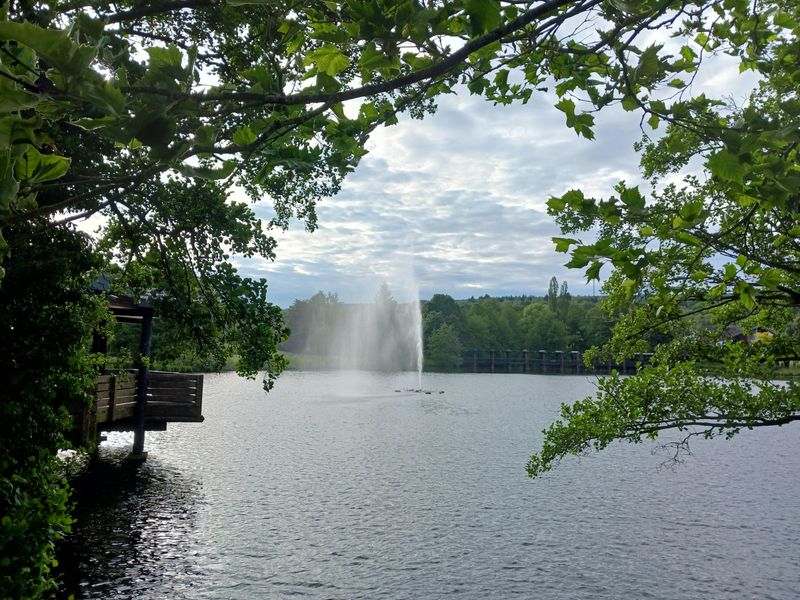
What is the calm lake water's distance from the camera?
39.0ft

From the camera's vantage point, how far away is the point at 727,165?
2.00 meters

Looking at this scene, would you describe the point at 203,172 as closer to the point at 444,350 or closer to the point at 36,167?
the point at 36,167

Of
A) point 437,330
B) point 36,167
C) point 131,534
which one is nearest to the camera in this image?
point 36,167

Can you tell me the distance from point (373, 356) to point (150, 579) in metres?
94.2

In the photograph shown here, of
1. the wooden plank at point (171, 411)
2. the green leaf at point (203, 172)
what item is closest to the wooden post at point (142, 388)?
the wooden plank at point (171, 411)

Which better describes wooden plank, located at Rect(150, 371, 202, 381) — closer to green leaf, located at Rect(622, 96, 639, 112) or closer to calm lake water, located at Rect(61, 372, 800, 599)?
calm lake water, located at Rect(61, 372, 800, 599)

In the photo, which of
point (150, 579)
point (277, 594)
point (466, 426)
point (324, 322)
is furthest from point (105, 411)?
point (324, 322)

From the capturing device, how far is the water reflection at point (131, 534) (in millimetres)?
11125

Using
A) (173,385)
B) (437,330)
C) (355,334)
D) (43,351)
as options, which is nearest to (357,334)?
(355,334)

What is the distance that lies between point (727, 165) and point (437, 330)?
11038 centimetres

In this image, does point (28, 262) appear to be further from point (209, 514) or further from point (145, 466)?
point (145, 466)

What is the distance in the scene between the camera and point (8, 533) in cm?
559

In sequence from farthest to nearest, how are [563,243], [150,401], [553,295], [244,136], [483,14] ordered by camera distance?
[553,295] < [150,401] < [563,243] < [244,136] < [483,14]

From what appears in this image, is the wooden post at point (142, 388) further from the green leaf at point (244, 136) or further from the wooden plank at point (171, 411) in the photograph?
the green leaf at point (244, 136)
